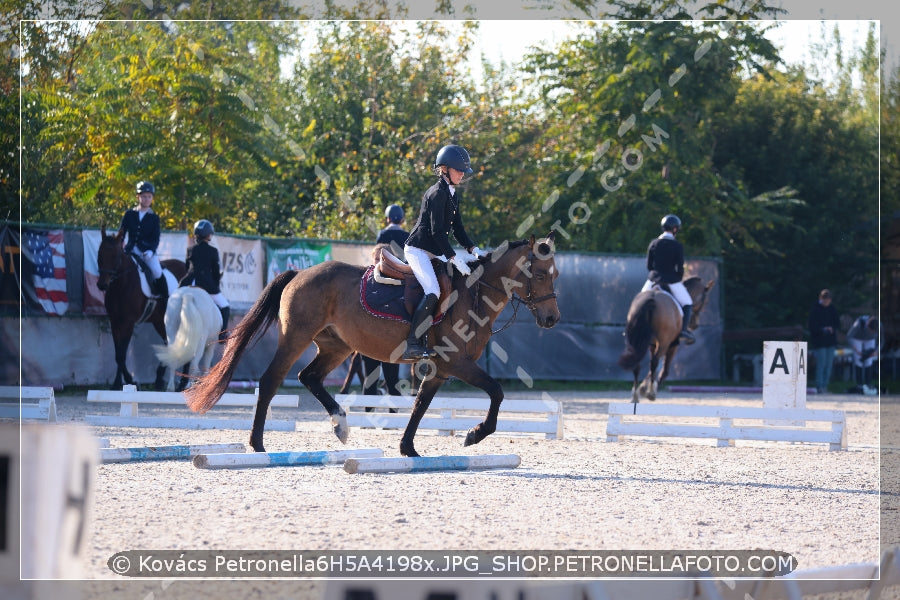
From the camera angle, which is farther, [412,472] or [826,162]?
[826,162]

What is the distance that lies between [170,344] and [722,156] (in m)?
19.1

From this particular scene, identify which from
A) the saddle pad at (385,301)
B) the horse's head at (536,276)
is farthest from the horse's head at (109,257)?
the horse's head at (536,276)

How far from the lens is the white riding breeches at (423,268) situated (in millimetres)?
9000

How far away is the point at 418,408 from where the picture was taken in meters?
8.91

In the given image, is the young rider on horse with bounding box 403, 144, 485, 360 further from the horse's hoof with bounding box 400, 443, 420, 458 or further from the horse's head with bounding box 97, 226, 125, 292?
the horse's head with bounding box 97, 226, 125, 292

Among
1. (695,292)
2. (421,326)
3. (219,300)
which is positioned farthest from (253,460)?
(695,292)

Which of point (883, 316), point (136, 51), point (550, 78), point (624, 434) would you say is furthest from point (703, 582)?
point (883, 316)

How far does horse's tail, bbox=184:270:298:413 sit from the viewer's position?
8.95m

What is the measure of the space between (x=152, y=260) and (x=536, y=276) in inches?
322

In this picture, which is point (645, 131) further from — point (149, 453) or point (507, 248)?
point (149, 453)

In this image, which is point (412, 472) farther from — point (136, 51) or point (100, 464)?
point (136, 51)

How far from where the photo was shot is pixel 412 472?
323 inches

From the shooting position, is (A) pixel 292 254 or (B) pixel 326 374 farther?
(A) pixel 292 254

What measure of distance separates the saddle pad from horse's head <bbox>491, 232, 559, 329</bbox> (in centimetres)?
84
